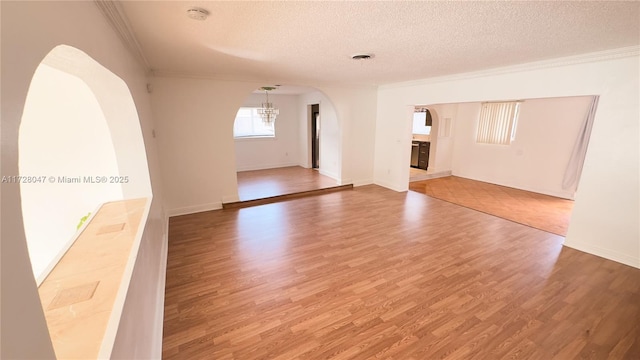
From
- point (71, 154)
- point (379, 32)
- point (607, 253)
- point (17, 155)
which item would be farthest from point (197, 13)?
point (607, 253)

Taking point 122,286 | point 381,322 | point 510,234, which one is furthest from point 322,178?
point 122,286

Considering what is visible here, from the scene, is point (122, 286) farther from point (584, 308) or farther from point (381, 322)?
point (584, 308)

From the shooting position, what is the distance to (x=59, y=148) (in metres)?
2.94

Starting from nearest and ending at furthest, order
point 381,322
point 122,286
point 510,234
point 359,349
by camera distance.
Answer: point 122,286
point 359,349
point 381,322
point 510,234

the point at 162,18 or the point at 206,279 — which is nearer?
the point at 162,18

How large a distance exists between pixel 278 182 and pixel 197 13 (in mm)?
4945

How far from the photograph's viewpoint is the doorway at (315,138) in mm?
8008

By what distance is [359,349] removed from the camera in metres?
1.89

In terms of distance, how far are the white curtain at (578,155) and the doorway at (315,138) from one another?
5842 millimetres

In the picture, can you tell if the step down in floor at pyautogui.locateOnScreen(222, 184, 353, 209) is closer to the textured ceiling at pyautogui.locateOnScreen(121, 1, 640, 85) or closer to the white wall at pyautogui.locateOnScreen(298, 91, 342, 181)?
the white wall at pyautogui.locateOnScreen(298, 91, 342, 181)

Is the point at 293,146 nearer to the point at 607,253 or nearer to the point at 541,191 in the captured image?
the point at 541,191

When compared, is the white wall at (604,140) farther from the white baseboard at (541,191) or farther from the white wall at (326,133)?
the white wall at (326,133)

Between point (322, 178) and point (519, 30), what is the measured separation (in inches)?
205

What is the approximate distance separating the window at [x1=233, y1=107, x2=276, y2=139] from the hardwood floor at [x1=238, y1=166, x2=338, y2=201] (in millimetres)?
1165
